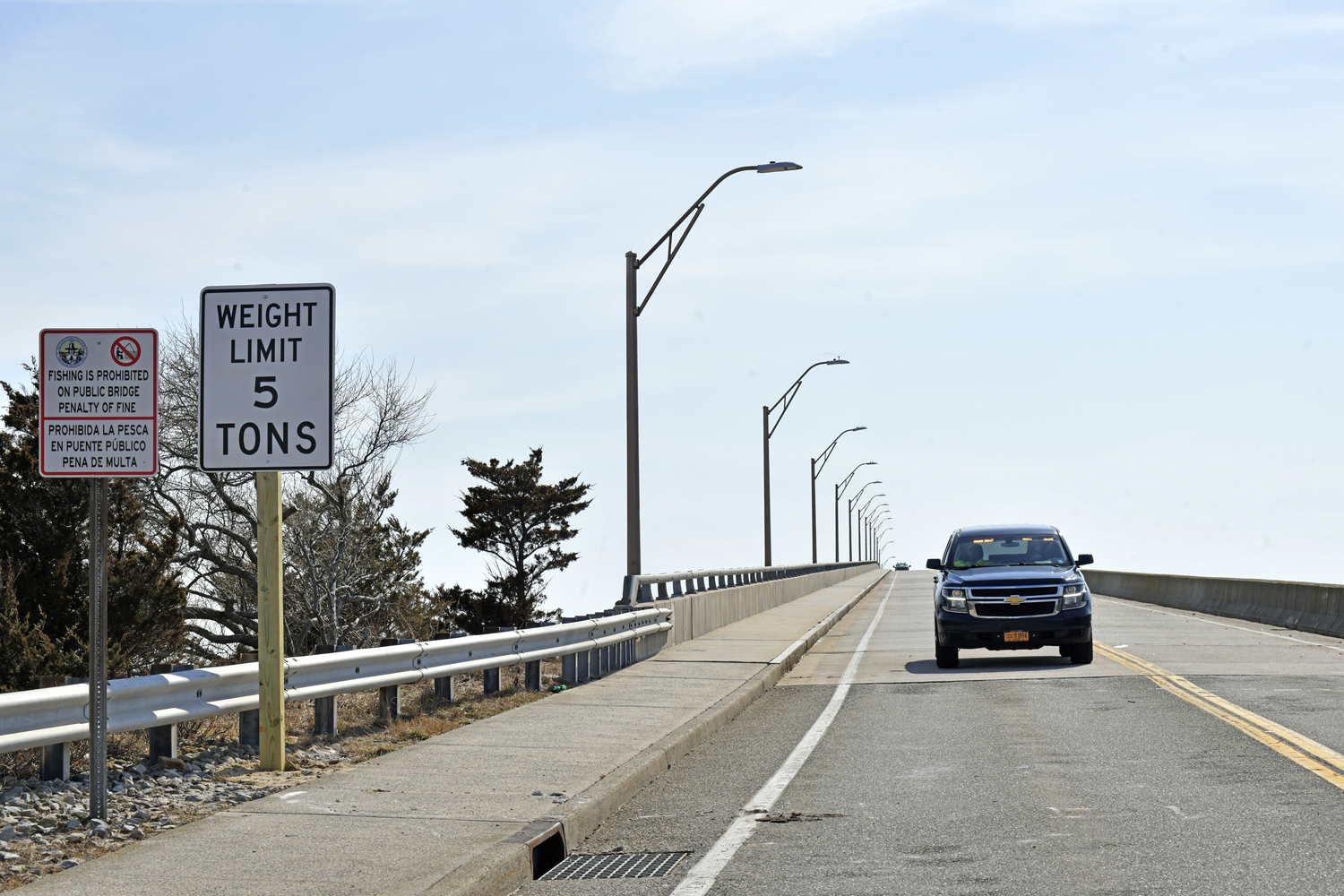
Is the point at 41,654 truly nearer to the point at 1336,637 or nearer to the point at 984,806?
the point at 984,806

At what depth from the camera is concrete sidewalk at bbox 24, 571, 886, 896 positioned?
22.7ft

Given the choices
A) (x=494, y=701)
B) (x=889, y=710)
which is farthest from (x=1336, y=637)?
(x=494, y=701)

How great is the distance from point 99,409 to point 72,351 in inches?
14.4

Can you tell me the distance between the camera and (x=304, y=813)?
28.1ft

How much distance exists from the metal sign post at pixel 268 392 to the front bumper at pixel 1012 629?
1106 centimetres

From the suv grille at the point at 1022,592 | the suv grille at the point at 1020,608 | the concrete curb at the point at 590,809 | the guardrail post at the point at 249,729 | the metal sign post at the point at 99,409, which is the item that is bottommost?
the concrete curb at the point at 590,809

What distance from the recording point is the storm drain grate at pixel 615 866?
7586 millimetres

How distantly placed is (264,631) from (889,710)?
7.03 meters

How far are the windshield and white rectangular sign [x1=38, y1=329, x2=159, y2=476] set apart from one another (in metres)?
13.9

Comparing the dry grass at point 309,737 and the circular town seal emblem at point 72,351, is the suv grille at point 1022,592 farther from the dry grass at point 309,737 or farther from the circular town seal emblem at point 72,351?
the circular town seal emblem at point 72,351

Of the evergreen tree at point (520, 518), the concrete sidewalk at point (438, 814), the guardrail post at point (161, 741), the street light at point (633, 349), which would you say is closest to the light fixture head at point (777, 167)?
the street light at point (633, 349)

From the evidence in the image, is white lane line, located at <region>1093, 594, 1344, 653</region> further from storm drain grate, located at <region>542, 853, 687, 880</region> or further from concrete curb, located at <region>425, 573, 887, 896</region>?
storm drain grate, located at <region>542, 853, 687, 880</region>

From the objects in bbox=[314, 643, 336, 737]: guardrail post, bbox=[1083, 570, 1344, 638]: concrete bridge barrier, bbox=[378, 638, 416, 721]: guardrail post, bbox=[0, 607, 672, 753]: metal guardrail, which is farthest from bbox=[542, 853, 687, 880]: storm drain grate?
bbox=[1083, 570, 1344, 638]: concrete bridge barrier

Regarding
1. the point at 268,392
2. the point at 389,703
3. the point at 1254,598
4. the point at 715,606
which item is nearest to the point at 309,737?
the point at 389,703
